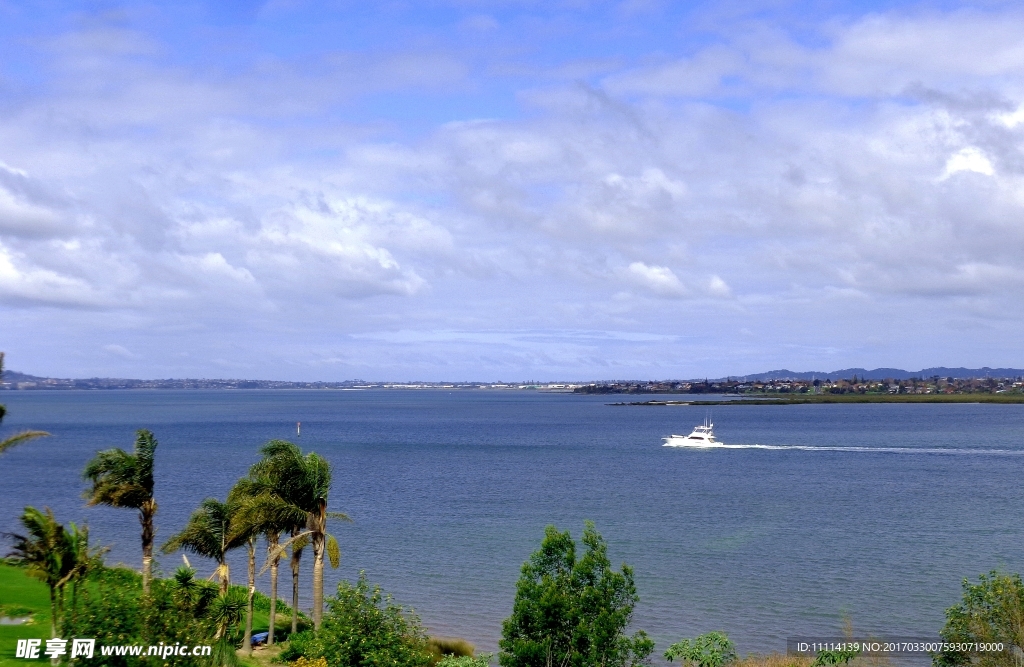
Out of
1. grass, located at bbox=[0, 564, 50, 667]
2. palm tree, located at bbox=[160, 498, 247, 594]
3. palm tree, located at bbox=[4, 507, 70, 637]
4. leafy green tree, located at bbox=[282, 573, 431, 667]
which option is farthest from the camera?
palm tree, located at bbox=[160, 498, 247, 594]

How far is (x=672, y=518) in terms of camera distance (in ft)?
226

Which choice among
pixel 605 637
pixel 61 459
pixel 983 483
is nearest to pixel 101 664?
pixel 605 637

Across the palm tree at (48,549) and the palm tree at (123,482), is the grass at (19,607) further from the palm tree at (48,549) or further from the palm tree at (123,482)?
the palm tree at (123,482)

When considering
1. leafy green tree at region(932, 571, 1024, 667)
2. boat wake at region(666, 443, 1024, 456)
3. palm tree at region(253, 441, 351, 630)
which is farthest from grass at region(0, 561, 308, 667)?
boat wake at region(666, 443, 1024, 456)

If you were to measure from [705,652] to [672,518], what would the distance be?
40167 millimetres

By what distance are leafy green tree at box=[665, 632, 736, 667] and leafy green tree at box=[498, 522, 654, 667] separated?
644 cm

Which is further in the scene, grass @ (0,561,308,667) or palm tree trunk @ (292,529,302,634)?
palm tree trunk @ (292,529,302,634)

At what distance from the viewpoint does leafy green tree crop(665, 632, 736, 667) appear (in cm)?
2838

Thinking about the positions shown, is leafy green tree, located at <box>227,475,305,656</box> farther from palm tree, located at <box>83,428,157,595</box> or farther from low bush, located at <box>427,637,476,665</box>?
low bush, located at <box>427,637,476,665</box>

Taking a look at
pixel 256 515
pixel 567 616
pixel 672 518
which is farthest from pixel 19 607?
pixel 672 518

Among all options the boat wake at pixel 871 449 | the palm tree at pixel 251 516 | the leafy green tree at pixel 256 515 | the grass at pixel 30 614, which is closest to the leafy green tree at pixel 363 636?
the leafy green tree at pixel 256 515

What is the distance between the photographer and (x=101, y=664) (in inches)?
786

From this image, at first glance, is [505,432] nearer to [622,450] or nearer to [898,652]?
[622,450]

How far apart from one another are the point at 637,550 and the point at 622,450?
80.7 meters
